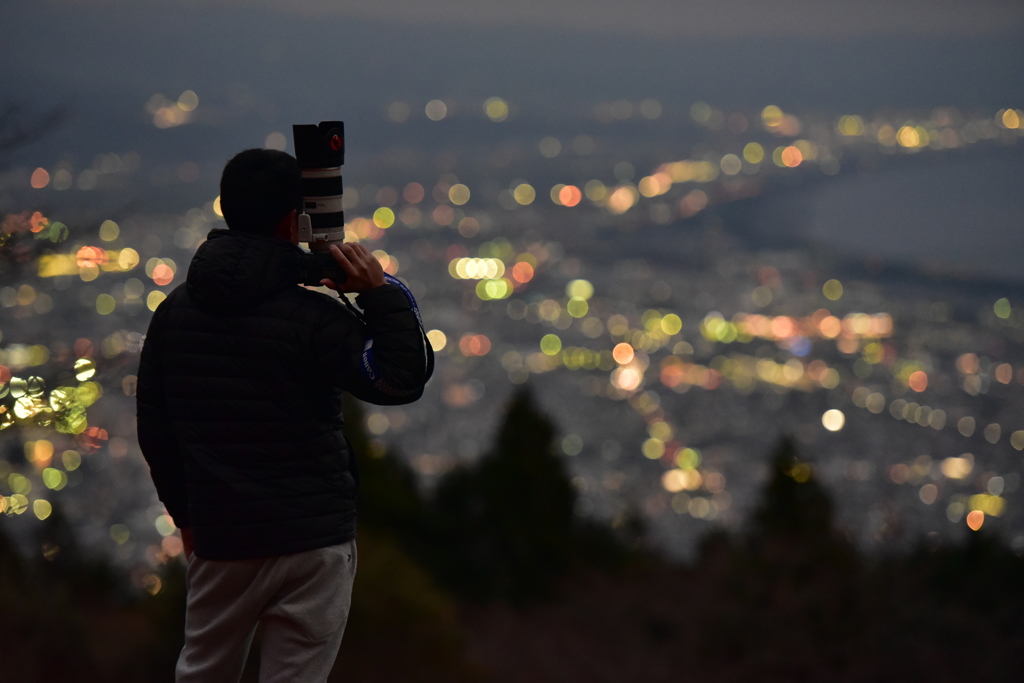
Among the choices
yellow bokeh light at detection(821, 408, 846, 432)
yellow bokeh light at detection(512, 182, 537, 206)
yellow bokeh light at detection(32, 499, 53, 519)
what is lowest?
yellow bokeh light at detection(821, 408, 846, 432)

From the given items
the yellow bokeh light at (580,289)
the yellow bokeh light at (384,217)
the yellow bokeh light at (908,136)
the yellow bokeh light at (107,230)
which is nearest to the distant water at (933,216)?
the yellow bokeh light at (908,136)

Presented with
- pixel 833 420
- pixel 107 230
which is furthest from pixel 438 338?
pixel 107 230

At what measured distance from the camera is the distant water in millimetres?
24688

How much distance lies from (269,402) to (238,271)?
0.91 ft

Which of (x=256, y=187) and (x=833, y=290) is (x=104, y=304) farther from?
(x=833, y=290)

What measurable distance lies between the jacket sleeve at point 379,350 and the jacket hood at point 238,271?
0.14 metres

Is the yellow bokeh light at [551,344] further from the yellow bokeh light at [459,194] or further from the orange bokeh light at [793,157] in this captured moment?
the orange bokeh light at [793,157]

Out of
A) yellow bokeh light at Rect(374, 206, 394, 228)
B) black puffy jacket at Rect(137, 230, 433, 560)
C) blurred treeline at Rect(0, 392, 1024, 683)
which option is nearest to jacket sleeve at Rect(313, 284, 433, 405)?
black puffy jacket at Rect(137, 230, 433, 560)

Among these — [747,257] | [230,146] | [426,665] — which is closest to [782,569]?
[426,665]

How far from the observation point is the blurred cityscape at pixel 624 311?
22.4 ft

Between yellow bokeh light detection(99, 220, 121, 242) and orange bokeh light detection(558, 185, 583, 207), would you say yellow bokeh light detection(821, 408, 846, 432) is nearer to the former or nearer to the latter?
orange bokeh light detection(558, 185, 583, 207)

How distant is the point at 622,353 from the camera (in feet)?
119

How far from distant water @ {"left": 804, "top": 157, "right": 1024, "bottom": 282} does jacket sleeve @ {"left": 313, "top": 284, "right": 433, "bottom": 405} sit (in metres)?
24.6

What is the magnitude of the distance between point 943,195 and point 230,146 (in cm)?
2612
